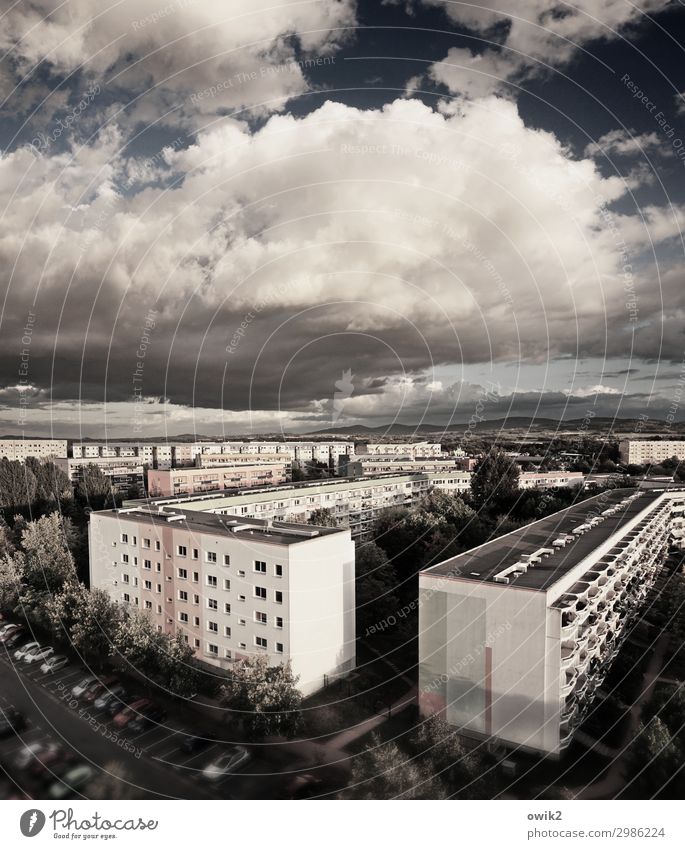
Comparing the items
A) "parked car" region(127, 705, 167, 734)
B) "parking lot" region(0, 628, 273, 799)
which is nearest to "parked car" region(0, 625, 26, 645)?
"parking lot" region(0, 628, 273, 799)

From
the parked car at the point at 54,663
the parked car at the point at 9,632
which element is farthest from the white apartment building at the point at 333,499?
the parked car at the point at 54,663

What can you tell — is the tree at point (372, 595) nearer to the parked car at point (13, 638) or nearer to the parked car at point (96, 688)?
the parked car at point (96, 688)

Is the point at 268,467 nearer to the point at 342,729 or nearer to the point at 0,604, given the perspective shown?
the point at 0,604

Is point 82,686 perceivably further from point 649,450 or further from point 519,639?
point 649,450

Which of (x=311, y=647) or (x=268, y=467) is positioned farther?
(x=268, y=467)
